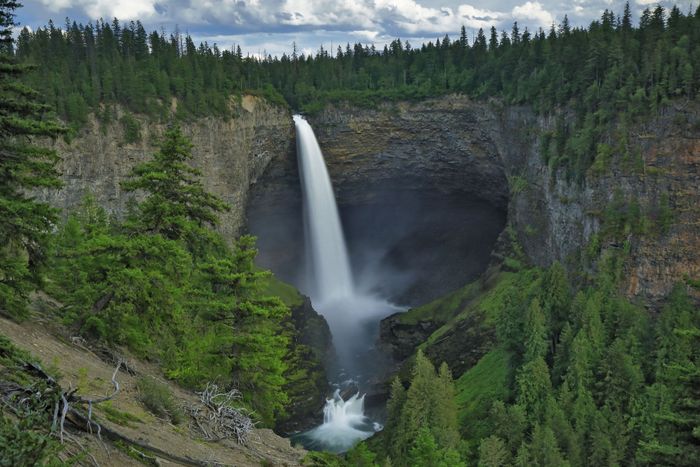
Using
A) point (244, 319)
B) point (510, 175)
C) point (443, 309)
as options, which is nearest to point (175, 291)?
point (244, 319)

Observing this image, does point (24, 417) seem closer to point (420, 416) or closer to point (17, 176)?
point (17, 176)

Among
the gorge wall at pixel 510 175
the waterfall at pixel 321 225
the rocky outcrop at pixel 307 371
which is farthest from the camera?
the waterfall at pixel 321 225

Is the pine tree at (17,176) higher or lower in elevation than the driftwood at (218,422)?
higher

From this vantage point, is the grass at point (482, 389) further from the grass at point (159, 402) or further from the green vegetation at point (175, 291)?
the grass at point (159, 402)

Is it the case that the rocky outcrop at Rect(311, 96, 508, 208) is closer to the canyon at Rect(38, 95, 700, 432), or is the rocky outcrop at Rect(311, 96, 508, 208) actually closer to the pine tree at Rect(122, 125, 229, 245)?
the canyon at Rect(38, 95, 700, 432)

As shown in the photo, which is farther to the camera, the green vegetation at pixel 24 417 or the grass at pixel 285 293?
the grass at pixel 285 293

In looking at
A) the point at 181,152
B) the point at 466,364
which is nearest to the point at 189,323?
the point at 181,152

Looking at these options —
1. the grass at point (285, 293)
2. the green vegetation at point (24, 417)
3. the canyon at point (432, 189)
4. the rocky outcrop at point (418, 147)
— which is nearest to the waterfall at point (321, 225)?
the canyon at point (432, 189)
